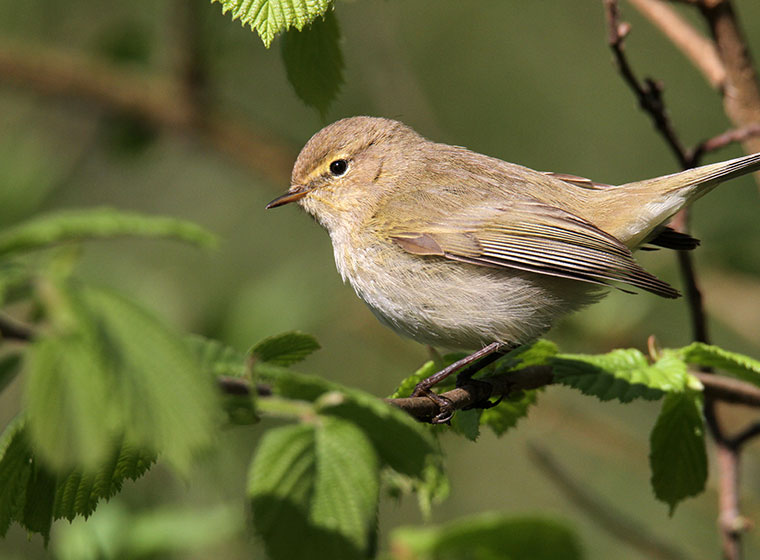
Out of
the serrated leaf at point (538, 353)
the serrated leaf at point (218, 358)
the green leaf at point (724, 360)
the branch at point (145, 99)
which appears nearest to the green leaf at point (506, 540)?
the serrated leaf at point (218, 358)

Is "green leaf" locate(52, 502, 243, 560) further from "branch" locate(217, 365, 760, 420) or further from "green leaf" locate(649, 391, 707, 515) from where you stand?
"green leaf" locate(649, 391, 707, 515)

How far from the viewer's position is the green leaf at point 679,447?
2.19 meters

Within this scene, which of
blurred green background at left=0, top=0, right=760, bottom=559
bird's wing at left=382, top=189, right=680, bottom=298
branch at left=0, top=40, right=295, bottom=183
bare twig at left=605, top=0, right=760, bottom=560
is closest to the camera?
bare twig at left=605, top=0, right=760, bottom=560

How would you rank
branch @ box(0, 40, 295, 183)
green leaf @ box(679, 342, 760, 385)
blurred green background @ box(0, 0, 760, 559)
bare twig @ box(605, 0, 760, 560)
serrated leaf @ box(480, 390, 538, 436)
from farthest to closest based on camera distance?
1. branch @ box(0, 40, 295, 183)
2. blurred green background @ box(0, 0, 760, 559)
3. bare twig @ box(605, 0, 760, 560)
4. serrated leaf @ box(480, 390, 538, 436)
5. green leaf @ box(679, 342, 760, 385)

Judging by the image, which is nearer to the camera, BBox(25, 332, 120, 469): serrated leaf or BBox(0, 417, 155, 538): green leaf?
BBox(25, 332, 120, 469): serrated leaf

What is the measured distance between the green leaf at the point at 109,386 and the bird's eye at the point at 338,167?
2.57m

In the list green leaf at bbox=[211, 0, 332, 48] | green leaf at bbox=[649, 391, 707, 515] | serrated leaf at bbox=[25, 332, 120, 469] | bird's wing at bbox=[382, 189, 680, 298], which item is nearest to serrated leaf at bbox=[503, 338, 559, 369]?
green leaf at bbox=[649, 391, 707, 515]

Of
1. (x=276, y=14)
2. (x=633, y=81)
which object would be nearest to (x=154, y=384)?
(x=276, y=14)

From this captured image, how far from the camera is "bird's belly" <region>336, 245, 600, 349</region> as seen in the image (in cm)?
300

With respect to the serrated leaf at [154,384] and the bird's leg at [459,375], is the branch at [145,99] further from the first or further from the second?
the serrated leaf at [154,384]

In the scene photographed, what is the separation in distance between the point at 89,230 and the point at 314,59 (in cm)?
104

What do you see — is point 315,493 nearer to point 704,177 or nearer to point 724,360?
point 724,360

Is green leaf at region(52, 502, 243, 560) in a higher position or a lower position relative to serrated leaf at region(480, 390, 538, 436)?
lower

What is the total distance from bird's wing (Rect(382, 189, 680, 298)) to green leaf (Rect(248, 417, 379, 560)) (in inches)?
66.9
